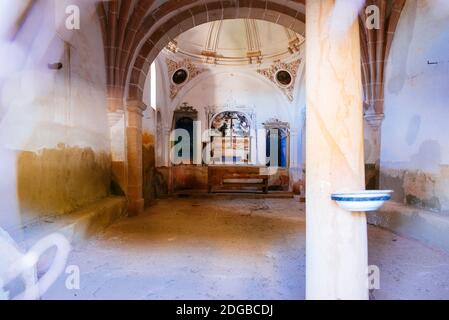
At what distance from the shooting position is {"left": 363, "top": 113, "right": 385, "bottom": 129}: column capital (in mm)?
4898

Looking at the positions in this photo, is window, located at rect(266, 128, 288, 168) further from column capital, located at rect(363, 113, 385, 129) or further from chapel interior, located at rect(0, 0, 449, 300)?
column capital, located at rect(363, 113, 385, 129)

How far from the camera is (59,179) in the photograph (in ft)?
11.7

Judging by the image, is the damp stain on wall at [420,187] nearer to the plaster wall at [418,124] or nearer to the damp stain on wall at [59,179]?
the plaster wall at [418,124]

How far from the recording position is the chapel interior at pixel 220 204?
5.67 feet

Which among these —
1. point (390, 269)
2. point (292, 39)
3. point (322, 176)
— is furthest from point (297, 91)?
point (322, 176)

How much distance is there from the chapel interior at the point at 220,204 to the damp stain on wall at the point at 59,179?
0.07 ft

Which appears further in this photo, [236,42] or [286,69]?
[236,42]

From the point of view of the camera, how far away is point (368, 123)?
504cm

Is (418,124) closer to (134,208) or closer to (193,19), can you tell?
(193,19)

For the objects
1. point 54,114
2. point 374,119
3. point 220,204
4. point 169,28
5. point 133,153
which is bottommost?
point 220,204

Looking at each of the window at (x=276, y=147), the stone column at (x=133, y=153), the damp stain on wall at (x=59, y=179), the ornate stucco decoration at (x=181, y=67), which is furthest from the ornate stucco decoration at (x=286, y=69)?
the damp stain on wall at (x=59, y=179)

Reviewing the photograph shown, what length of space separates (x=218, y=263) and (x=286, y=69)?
890 centimetres

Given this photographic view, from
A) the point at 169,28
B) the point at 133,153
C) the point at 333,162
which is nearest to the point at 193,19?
the point at 169,28
